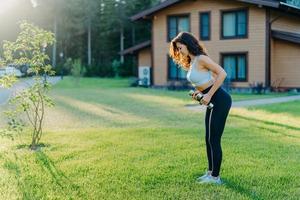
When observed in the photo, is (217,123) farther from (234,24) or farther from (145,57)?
(145,57)

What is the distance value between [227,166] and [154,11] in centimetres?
2229

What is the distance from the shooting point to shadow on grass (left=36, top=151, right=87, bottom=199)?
5.75 meters

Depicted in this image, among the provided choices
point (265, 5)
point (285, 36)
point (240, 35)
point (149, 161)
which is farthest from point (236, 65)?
point (149, 161)

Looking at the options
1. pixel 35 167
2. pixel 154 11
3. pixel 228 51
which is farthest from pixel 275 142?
pixel 154 11

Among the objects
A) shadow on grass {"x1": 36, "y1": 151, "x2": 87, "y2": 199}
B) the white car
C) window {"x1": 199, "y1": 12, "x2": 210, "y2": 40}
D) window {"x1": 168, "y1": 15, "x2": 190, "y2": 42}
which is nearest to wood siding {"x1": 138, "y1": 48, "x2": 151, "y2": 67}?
window {"x1": 168, "y1": 15, "x2": 190, "y2": 42}

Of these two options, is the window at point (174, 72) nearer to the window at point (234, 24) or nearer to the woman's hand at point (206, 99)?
the window at point (234, 24)

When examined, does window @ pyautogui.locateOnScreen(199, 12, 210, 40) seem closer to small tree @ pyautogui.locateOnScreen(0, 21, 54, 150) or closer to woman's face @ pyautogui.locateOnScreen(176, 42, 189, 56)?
small tree @ pyautogui.locateOnScreen(0, 21, 54, 150)

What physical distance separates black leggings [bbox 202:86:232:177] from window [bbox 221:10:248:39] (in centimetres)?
2040

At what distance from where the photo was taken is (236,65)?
26.0m

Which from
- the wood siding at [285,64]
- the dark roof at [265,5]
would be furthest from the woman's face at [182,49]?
the wood siding at [285,64]

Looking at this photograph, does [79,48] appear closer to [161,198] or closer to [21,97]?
[21,97]

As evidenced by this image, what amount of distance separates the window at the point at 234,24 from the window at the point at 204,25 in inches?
38.4

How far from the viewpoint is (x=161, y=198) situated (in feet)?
17.7

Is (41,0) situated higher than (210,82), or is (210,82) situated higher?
(41,0)
